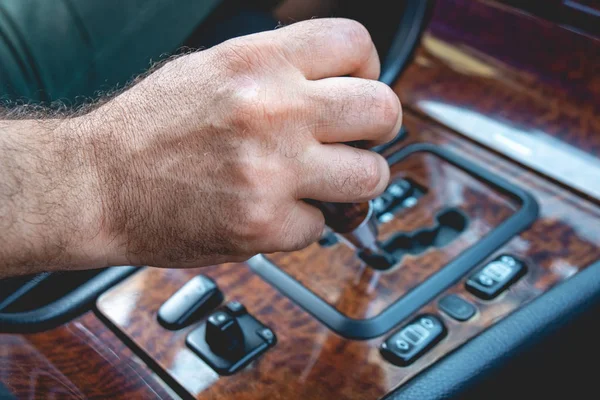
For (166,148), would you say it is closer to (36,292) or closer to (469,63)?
(36,292)

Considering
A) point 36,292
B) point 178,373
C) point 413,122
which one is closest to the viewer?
point 178,373

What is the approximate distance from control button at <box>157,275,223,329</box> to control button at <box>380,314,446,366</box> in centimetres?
17

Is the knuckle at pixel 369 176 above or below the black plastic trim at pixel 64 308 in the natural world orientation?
above

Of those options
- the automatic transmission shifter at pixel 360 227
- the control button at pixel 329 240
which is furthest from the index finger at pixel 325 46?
the control button at pixel 329 240

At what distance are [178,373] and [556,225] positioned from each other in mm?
403

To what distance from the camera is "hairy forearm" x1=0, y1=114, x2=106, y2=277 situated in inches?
22.5

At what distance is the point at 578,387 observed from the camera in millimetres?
810

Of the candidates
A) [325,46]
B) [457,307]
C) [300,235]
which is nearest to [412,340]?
[457,307]

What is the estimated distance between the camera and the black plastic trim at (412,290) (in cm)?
71

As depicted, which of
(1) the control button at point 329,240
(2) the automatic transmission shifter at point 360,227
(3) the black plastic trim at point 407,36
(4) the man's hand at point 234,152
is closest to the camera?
(4) the man's hand at point 234,152

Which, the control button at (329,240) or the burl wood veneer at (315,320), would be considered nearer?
the burl wood veneer at (315,320)

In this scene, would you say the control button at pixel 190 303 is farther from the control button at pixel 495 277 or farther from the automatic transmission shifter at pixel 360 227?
the control button at pixel 495 277

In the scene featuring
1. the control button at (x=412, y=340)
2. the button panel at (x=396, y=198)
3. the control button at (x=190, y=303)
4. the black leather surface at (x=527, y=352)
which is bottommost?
the black leather surface at (x=527, y=352)

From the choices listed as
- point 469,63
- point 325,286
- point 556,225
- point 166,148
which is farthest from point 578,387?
point 166,148
